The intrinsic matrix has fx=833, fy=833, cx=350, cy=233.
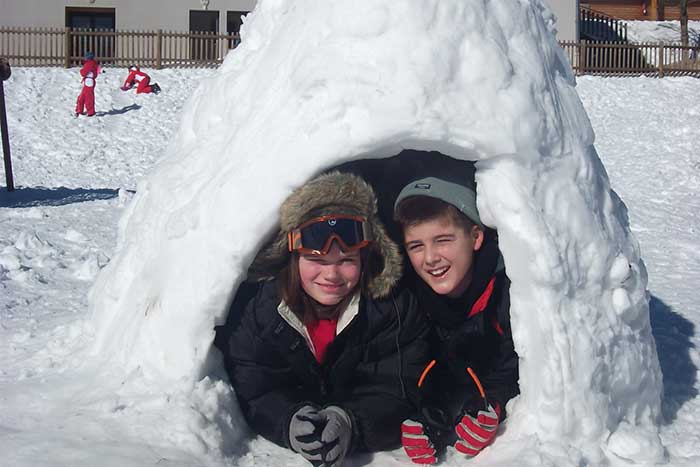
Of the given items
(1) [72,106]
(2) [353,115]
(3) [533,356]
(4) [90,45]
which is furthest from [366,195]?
(4) [90,45]

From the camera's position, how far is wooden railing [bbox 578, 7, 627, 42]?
2981cm

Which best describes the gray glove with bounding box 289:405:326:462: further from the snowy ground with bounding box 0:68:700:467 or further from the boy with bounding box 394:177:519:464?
the boy with bounding box 394:177:519:464

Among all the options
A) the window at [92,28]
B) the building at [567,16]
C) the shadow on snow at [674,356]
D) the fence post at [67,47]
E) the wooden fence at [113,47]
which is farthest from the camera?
the building at [567,16]

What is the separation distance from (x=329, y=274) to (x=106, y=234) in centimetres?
475

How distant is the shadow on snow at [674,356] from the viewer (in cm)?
340

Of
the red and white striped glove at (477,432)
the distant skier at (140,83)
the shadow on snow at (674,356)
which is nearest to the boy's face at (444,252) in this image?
the red and white striped glove at (477,432)

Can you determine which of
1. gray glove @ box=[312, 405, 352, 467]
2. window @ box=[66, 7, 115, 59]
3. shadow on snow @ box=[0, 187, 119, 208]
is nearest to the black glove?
gray glove @ box=[312, 405, 352, 467]

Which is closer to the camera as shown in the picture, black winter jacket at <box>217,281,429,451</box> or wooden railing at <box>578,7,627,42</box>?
black winter jacket at <box>217,281,429,451</box>

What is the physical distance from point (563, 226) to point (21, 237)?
193 inches

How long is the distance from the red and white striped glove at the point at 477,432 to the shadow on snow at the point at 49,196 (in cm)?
699

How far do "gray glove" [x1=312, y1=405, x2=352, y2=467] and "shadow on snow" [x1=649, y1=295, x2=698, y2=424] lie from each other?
1301mm

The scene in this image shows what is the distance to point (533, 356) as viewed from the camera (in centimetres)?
280

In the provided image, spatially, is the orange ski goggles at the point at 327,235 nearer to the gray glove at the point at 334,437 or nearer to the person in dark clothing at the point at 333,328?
the person in dark clothing at the point at 333,328

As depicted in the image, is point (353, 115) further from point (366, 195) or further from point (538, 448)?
point (538, 448)
